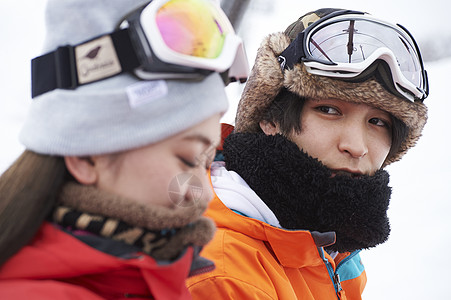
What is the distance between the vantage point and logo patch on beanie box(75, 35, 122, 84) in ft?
2.85

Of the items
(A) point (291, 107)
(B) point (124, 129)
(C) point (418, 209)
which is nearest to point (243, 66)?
(B) point (124, 129)

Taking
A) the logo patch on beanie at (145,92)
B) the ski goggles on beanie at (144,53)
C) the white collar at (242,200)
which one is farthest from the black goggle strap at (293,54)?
the logo patch on beanie at (145,92)

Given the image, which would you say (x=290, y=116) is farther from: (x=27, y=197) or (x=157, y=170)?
(x=27, y=197)

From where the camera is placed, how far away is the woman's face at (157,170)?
873mm

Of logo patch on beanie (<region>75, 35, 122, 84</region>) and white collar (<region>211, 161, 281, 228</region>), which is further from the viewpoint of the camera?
white collar (<region>211, 161, 281, 228</region>)

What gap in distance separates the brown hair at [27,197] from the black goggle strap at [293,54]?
40.8 inches

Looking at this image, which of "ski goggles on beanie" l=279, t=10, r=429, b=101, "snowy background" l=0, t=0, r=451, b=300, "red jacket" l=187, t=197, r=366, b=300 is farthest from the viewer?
"snowy background" l=0, t=0, r=451, b=300

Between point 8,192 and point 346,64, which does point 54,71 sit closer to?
point 8,192

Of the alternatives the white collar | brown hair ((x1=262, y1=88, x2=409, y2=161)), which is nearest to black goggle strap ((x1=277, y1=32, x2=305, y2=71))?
brown hair ((x1=262, y1=88, x2=409, y2=161))

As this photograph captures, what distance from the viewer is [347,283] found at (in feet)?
5.98

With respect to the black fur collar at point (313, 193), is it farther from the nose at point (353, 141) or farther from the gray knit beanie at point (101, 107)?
the gray knit beanie at point (101, 107)

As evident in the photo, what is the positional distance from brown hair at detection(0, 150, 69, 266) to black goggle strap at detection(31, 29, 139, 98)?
17 centimetres

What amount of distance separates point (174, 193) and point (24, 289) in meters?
0.33

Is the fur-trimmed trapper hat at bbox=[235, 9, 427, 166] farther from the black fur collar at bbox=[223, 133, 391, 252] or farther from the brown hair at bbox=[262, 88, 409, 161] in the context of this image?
the black fur collar at bbox=[223, 133, 391, 252]
